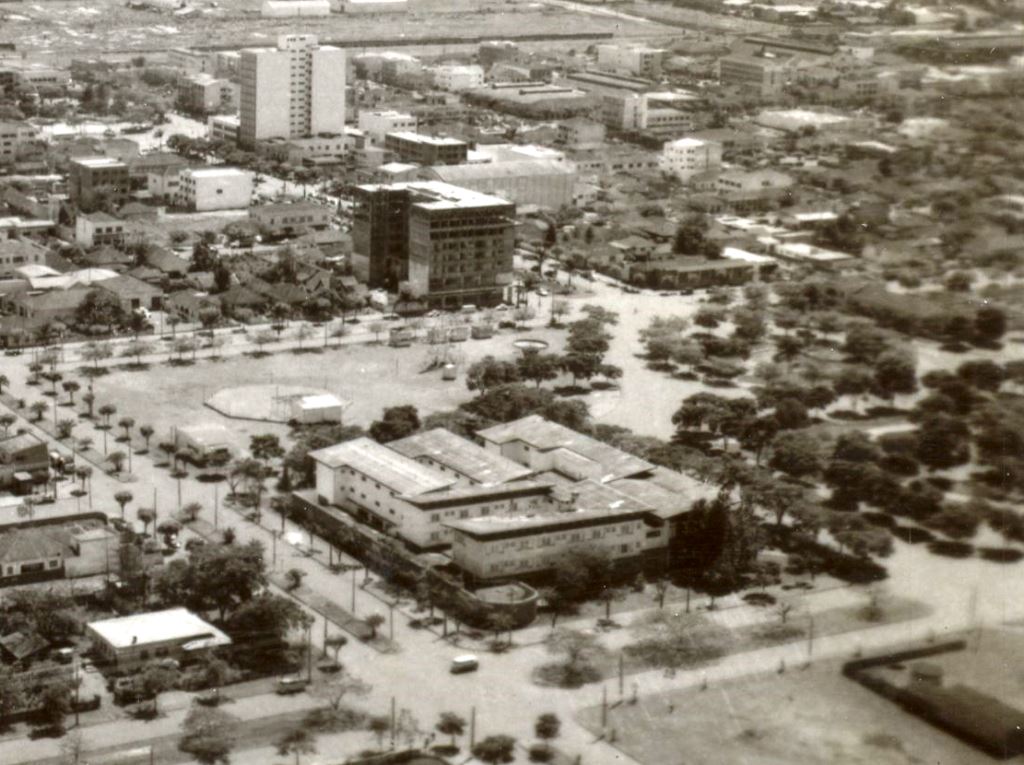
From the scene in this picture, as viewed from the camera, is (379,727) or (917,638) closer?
(917,638)

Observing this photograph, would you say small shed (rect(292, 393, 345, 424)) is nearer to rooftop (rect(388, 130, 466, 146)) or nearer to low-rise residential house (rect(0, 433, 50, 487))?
low-rise residential house (rect(0, 433, 50, 487))

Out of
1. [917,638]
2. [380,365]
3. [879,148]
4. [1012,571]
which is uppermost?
[879,148]

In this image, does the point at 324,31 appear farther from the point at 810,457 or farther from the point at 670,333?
the point at 810,457

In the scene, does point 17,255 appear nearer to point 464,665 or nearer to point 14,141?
point 14,141

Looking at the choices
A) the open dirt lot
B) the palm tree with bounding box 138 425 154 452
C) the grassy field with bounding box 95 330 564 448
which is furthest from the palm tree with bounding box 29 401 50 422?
the open dirt lot

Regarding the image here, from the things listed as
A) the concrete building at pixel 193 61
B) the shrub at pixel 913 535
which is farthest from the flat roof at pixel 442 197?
the concrete building at pixel 193 61

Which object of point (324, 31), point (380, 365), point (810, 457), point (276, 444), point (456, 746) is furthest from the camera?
point (324, 31)

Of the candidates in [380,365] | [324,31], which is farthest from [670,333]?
[324,31]
